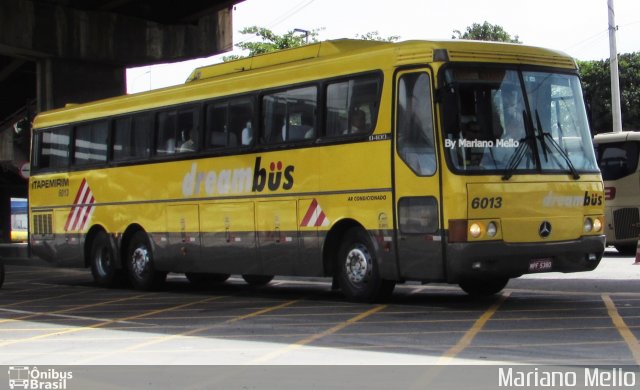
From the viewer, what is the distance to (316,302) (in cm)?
1402

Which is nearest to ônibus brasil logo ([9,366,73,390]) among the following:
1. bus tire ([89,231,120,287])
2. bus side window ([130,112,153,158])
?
bus side window ([130,112,153,158])

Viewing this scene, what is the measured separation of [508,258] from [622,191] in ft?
41.3

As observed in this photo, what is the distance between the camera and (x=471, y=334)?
9.95m

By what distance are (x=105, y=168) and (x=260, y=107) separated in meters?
4.90

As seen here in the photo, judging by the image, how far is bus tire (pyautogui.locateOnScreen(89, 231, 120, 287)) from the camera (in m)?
18.1

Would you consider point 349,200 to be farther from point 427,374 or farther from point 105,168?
point 105,168

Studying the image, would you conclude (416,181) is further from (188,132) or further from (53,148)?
(53,148)

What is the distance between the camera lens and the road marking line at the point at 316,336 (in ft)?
29.3

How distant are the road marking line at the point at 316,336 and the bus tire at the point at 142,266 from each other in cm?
583

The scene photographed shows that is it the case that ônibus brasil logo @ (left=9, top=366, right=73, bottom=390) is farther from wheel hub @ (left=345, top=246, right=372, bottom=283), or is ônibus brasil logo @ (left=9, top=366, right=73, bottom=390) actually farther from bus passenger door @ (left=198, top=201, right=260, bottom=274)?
bus passenger door @ (left=198, top=201, right=260, bottom=274)

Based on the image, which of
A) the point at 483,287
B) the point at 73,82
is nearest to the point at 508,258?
the point at 483,287

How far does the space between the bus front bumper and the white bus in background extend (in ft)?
36.9

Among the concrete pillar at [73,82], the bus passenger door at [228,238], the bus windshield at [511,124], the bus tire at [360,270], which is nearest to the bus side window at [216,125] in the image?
the bus passenger door at [228,238]

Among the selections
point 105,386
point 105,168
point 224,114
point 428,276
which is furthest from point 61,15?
point 105,386
